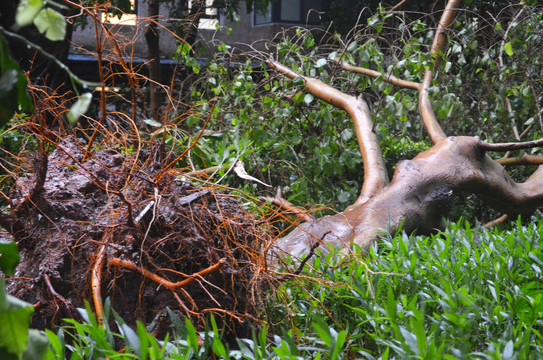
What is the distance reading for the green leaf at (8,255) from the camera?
1094mm

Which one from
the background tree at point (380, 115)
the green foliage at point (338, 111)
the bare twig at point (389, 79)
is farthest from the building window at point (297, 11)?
the bare twig at point (389, 79)

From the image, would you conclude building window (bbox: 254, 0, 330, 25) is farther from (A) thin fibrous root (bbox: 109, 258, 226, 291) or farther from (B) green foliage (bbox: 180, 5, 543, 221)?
(A) thin fibrous root (bbox: 109, 258, 226, 291)

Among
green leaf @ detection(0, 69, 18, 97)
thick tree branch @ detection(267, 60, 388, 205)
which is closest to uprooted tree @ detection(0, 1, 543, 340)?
green leaf @ detection(0, 69, 18, 97)

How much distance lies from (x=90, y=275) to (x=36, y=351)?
1.25 metres

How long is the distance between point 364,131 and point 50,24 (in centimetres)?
452

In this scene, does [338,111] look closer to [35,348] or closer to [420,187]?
[420,187]

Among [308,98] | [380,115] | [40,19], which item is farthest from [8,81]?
[380,115]

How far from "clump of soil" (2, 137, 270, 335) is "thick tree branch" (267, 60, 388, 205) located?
2423 mm

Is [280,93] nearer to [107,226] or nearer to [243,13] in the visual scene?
[107,226]

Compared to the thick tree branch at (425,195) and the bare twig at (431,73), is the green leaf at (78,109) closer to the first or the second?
the thick tree branch at (425,195)

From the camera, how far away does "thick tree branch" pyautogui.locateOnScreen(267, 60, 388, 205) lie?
4.80 meters

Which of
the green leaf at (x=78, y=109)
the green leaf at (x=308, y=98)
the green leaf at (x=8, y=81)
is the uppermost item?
the green leaf at (x=8, y=81)

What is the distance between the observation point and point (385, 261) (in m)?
2.96

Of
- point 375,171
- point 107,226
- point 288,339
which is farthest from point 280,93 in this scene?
point 288,339
